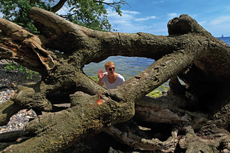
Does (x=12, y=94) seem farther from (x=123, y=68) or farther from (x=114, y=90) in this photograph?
(x=123, y=68)

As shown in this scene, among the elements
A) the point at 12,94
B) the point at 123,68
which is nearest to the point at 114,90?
the point at 12,94

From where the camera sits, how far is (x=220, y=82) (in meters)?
4.11

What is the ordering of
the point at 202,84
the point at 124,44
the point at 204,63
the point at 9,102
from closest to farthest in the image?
the point at 9,102 → the point at 124,44 → the point at 204,63 → the point at 202,84

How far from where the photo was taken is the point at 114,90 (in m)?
2.58

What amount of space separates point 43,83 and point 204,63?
3.74 metres

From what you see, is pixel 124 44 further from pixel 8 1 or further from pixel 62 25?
pixel 8 1

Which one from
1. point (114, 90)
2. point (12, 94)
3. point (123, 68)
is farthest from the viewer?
point (123, 68)

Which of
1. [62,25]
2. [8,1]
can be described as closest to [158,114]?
[62,25]

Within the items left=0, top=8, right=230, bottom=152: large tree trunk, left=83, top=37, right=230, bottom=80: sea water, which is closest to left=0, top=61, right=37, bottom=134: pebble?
left=0, top=8, right=230, bottom=152: large tree trunk

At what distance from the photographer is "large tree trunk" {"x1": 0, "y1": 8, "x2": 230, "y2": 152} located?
236cm

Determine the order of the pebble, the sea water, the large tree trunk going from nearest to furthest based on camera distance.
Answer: the large tree trunk
the pebble
the sea water

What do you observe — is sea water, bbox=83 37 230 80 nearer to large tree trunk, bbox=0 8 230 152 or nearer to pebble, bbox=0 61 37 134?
pebble, bbox=0 61 37 134

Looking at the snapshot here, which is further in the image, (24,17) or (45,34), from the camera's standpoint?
(24,17)

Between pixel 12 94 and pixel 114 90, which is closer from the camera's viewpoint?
pixel 114 90
